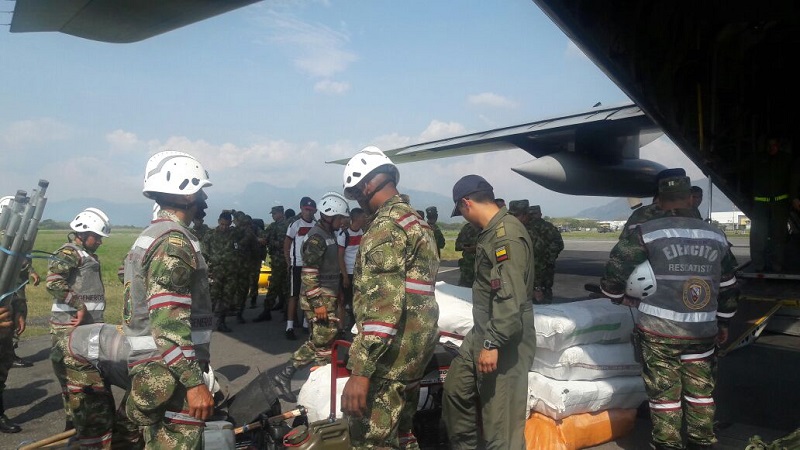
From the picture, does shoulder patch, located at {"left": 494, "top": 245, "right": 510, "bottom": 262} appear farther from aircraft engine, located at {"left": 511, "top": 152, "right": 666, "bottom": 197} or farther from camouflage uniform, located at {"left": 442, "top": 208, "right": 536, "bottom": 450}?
aircraft engine, located at {"left": 511, "top": 152, "right": 666, "bottom": 197}

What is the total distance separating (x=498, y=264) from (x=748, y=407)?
3278 millimetres

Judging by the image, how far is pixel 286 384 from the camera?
4.66 m

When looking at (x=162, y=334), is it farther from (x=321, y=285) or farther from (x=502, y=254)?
(x=321, y=285)

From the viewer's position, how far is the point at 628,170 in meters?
9.29

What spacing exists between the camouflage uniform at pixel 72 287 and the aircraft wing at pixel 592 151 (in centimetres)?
623

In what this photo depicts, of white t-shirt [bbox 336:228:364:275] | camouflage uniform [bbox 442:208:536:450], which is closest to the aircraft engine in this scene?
white t-shirt [bbox 336:228:364:275]

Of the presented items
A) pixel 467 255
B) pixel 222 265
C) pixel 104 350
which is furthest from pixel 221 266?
pixel 104 350

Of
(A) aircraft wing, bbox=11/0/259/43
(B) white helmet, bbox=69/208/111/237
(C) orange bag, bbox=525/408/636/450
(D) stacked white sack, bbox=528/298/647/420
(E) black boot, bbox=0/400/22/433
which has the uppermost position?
(A) aircraft wing, bbox=11/0/259/43

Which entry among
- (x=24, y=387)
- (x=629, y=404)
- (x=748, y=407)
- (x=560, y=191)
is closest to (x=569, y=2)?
(x=629, y=404)

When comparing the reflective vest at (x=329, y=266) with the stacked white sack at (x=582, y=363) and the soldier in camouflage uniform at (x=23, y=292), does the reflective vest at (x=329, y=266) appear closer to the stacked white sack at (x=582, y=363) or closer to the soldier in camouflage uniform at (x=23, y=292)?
the stacked white sack at (x=582, y=363)

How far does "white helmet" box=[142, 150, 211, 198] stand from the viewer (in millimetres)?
2768

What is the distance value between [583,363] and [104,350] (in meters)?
3.22

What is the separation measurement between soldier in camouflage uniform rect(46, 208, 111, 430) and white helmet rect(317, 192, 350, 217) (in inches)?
88.7

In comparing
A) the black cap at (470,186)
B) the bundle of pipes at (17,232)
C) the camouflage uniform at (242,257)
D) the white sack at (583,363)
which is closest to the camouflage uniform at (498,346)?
the black cap at (470,186)
